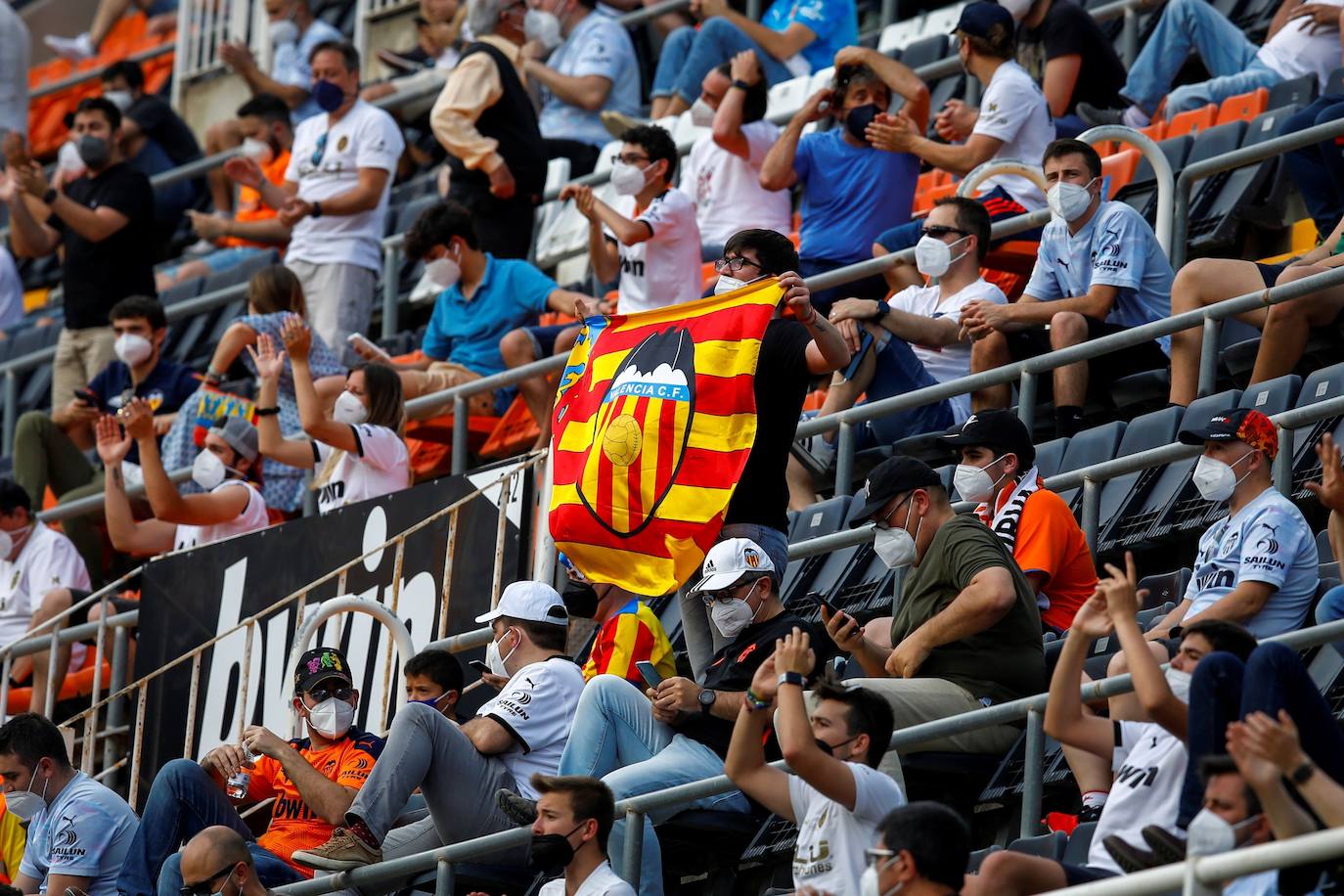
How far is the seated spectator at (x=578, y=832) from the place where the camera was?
693 centimetres

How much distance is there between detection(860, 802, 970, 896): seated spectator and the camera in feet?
19.0

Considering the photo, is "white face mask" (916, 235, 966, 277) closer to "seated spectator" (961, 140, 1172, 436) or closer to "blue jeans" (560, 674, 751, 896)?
"seated spectator" (961, 140, 1172, 436)

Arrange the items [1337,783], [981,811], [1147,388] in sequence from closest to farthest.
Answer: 1. [1337,783]
2. [981,811]
3. [1147,388]

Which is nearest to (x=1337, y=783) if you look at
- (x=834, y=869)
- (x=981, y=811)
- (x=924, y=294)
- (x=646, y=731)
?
(x=834, y=869)

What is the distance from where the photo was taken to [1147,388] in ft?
30.2

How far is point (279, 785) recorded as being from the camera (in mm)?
8578

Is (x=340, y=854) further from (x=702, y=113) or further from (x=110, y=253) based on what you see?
(x=110, y=253)

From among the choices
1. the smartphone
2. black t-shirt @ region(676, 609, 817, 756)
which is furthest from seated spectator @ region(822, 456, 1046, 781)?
the smartphone

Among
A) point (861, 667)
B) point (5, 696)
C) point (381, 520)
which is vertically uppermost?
point (861, 667)

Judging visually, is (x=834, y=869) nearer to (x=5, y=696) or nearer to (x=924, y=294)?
(x=924, y=294)

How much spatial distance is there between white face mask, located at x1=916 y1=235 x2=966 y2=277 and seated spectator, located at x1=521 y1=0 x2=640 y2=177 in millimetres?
5065

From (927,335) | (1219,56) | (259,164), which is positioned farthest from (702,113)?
(259,164)

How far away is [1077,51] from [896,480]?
3.98 meters

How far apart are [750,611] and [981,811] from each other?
34.9 inches
